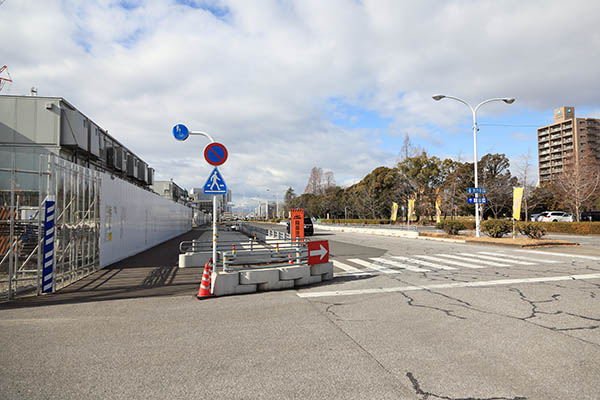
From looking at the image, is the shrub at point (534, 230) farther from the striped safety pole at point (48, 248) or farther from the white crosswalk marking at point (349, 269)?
the striped safety pole at point (48, 248)

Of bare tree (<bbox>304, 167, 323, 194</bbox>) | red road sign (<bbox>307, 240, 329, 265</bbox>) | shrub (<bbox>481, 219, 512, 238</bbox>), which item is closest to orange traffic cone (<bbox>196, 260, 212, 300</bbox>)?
red road sign (<bbox>307, 240, 329, 265</bbox>)

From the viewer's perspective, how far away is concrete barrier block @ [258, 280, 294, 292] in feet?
27.4

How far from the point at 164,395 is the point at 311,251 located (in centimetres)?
615

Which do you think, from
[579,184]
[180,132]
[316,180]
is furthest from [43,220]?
[316,180]

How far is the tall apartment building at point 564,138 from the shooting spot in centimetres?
9206

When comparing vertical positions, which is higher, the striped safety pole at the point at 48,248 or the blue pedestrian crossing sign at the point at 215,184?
the blue pedestrian crossing sign at the point at 215,184

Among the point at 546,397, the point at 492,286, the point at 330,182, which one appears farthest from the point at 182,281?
the point at 330,182

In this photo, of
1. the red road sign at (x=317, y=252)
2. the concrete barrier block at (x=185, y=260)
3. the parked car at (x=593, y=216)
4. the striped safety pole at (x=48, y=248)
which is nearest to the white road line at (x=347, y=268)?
the red road sign at (x=317, y=252)

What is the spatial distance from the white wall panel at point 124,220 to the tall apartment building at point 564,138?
94.0 meters

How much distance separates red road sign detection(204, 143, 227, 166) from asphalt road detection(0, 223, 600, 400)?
3307mm

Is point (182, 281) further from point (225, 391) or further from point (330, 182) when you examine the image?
point (330, 182)

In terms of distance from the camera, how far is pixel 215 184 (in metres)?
9.12

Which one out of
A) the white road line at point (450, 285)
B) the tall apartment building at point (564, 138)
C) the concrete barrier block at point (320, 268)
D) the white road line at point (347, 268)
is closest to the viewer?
the white road line at point (450, 285)

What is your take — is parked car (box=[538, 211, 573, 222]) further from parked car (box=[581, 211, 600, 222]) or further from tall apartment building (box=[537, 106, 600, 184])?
tall apartment building (box=[537, 106, 600, 184])
